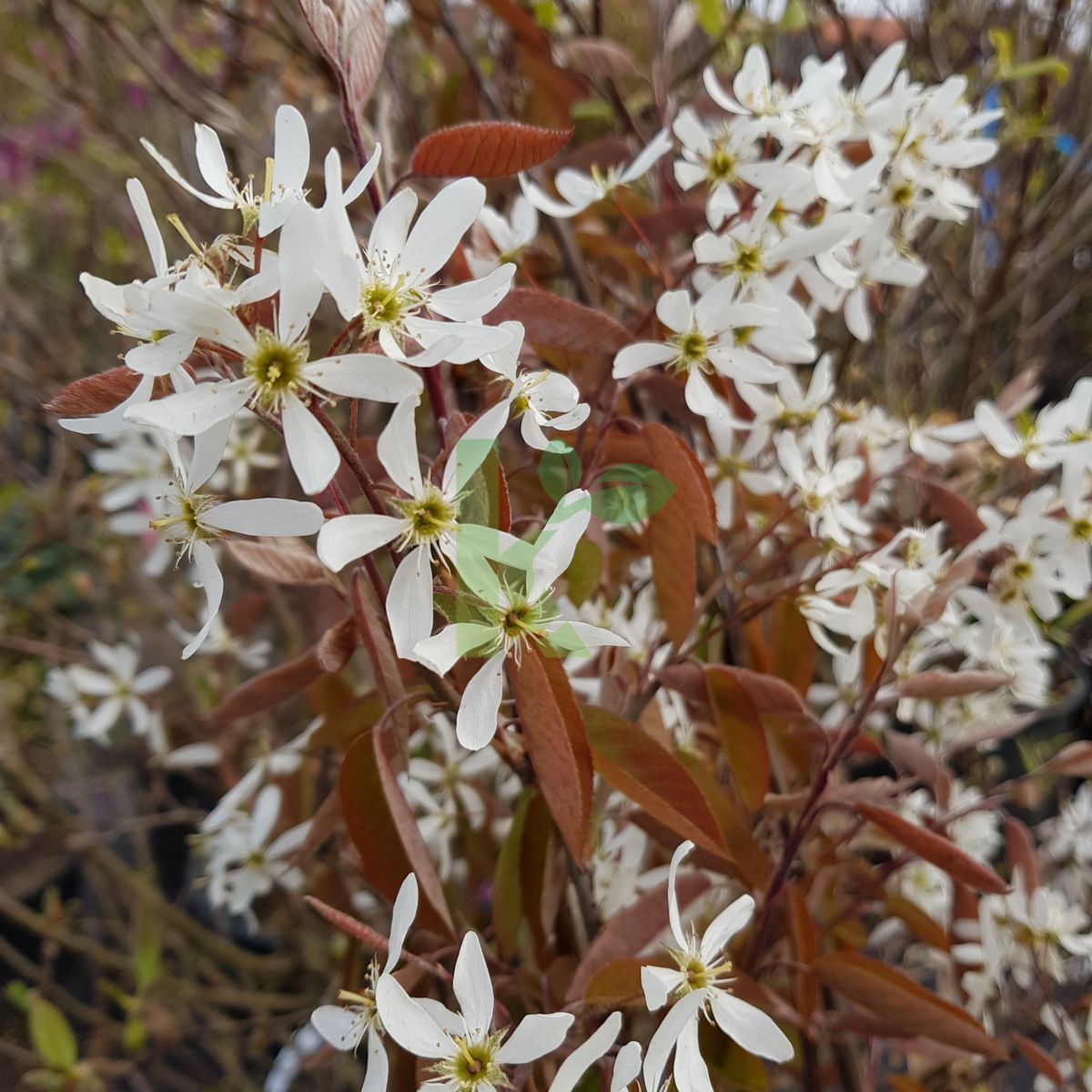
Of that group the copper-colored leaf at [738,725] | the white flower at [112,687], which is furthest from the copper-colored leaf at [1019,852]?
the white flower at [112,687]

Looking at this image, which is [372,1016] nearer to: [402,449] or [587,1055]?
[587,1055]

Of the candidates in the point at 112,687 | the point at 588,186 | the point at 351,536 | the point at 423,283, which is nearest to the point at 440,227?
the point at 423,283

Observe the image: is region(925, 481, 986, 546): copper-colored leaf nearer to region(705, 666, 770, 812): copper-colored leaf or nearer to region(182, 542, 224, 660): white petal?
region(705, 666, 770, 812): copper-colored leaf

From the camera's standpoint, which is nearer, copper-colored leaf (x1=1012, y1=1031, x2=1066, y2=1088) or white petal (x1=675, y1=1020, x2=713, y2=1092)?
white petal (x1=675, y1=1020, x2=713, y2=1092)

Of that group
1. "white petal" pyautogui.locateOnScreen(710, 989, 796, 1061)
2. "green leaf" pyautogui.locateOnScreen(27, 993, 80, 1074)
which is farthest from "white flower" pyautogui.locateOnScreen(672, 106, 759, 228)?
"green leaf" pyautogui.locateOnScreen(27, 993, 80, 1074)

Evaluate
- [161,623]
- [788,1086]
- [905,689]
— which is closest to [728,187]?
[905,689]

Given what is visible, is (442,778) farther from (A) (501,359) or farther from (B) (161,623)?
(B) (161,623)
